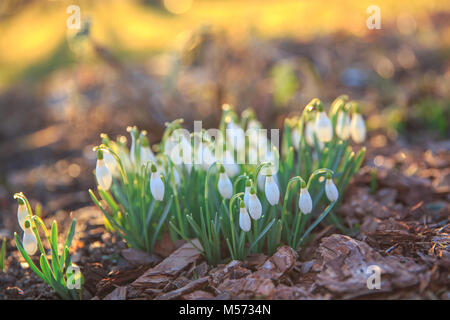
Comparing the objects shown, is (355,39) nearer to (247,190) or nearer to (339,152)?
(339,152)

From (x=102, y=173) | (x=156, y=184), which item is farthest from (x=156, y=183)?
(x=102, y=173)

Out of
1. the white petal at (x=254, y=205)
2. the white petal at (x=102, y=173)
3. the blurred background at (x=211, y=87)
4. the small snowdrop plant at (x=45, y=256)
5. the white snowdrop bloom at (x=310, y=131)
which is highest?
the blurred background at (x=211, y=87)

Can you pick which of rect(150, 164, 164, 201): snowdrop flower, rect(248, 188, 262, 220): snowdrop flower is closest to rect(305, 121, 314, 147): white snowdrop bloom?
rect(248, 188, 262, 220): snowdrop flower

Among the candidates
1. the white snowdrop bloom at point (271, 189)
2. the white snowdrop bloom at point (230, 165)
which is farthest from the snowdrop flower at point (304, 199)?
the white snowdrop bloom at point (230, 165)

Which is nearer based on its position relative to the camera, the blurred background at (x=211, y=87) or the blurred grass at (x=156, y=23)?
the blurred background at (x=211, y=87)

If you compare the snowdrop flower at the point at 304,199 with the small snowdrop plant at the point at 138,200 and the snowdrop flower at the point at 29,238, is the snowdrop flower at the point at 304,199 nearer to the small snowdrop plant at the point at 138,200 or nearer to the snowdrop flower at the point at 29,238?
the small snowdrop plant at the point at 138,200
